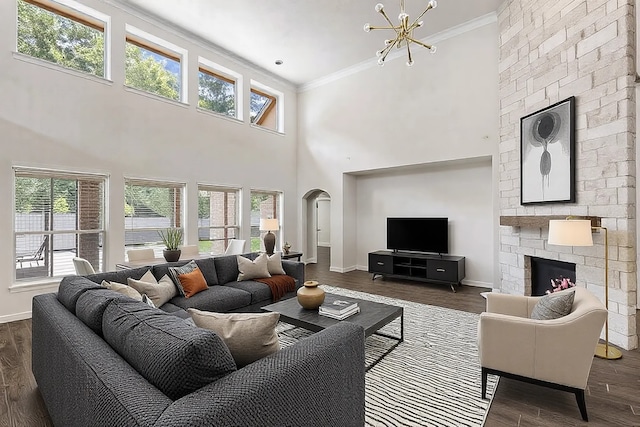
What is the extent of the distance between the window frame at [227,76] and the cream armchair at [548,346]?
19.8 feet

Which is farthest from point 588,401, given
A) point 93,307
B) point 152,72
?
point 152,72

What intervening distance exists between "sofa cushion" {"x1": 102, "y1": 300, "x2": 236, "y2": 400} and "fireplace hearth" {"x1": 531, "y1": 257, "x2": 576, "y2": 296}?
4.16m

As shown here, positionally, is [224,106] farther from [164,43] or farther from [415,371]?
[415,371]

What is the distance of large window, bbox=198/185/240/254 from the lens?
20.5ft

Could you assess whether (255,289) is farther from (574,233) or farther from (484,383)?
(574,233)

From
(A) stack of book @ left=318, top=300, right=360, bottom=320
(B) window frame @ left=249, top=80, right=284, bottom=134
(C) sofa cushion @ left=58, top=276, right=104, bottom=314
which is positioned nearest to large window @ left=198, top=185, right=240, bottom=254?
(B) window frame @ left=249, top=80, right=284, bottom=134

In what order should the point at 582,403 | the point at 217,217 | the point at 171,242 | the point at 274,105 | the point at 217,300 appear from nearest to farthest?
the point at 582,403 → the point at 217,300 → the point at 171,242 → the point at 217,217 → the point at 274,105

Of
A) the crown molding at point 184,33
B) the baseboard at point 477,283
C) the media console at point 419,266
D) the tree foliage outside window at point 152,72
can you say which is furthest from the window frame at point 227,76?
the baseboard at point 477,283

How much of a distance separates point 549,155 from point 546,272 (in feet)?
5.02

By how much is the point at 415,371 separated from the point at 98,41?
6.34 meters

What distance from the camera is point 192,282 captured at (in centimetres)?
353

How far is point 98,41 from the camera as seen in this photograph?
4945 mm

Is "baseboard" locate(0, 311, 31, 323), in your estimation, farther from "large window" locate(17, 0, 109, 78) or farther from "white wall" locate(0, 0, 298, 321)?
"large window" locate(17, 0, 109, 78)

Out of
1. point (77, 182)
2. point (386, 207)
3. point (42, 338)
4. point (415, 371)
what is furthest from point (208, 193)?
point (415, 371)
